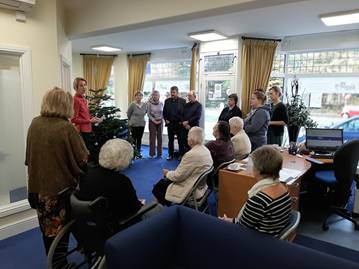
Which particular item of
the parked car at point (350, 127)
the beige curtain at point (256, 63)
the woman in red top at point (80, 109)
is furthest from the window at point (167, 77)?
the woman in red top at point (80, 109)

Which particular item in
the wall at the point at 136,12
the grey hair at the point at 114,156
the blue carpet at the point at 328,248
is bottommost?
the blue carpet at the point at 328,248

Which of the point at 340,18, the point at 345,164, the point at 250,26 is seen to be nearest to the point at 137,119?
the point at 250,26

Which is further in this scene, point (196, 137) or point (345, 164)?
point (345, 164)

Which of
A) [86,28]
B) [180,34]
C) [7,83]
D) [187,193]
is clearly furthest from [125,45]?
[187,193]

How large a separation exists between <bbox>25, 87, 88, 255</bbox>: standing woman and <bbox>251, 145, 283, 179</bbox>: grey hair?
1257 millimetres

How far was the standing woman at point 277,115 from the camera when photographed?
463cm

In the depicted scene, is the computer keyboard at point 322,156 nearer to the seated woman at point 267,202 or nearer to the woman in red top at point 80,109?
the seated woman at point 267,202

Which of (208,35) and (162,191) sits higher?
(208,35)

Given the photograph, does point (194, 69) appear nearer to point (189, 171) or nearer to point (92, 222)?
point (189, 171)

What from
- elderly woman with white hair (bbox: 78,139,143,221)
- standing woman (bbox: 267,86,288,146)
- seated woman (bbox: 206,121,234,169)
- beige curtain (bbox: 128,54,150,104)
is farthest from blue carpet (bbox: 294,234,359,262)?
beige curtain (bbox: 128,54,150,104)

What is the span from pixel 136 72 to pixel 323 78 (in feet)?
15.3

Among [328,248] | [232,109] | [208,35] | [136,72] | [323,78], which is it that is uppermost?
[208,35]

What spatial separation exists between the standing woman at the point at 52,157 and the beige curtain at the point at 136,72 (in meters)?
5.91

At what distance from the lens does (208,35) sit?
5.50 m
